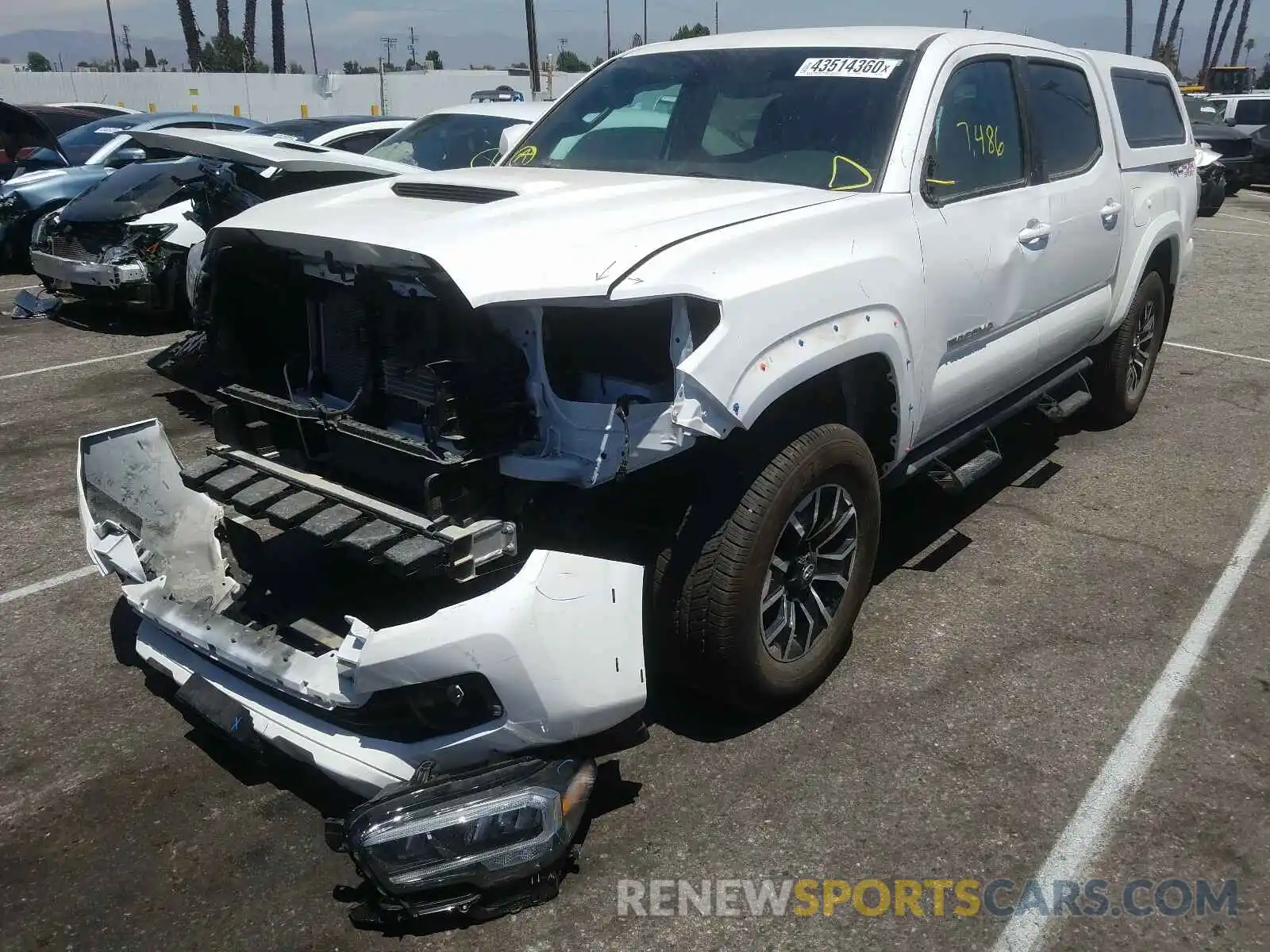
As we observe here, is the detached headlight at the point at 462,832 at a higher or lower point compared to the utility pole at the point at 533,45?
lower

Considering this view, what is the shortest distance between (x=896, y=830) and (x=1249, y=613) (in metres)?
2.11

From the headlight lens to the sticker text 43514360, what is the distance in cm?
276

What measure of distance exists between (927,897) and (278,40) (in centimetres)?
4793

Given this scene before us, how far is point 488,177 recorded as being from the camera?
12.4 feet

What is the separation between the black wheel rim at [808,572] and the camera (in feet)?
10.3

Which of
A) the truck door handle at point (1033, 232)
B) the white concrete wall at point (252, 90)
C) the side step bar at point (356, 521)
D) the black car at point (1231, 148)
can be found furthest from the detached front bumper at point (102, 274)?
the white concrete wall at point (252, 90)

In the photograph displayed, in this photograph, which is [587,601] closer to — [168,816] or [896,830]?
[896,830]

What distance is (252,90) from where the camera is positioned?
31.4 meters

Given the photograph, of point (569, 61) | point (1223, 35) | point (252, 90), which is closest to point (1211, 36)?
point (1223, 35)

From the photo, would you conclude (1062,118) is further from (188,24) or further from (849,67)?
(188,24)

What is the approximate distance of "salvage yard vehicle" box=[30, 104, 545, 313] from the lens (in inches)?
279

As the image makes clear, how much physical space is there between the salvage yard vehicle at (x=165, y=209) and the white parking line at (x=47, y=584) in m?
3.35

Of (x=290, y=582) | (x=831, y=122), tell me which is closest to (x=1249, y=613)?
(x=831, y=122)

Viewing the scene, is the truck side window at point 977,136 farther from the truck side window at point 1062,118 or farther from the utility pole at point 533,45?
the utility pole at point 533,45
